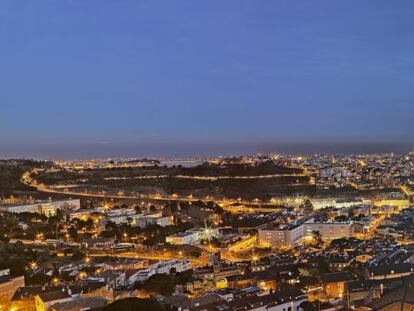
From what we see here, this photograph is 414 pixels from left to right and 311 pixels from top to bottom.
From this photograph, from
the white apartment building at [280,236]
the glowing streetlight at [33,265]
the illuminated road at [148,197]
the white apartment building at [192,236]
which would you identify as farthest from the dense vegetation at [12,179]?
the glowing streetlight at [33,265]

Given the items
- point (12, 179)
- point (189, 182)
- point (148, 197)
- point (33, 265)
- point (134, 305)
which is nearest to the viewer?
point (134, 305)

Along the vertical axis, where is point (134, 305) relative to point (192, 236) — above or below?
above

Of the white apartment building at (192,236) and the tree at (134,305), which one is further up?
the tree at (134,305)

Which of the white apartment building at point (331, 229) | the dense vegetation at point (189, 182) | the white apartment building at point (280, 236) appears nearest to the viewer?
the white apartment building at point (280, 236)

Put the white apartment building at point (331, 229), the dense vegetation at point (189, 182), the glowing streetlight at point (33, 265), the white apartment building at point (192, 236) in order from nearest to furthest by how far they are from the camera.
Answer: the glowing streetlight at point (33, 265) → the white apartment building at point (192, 236) → the white apartment building at point (331, 229) → the dense vegetation at point (189, 182)

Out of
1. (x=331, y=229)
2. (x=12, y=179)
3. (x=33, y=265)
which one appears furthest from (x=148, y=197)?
(x=33, y=265)

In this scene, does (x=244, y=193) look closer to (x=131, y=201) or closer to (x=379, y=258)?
(x=131, y=201)

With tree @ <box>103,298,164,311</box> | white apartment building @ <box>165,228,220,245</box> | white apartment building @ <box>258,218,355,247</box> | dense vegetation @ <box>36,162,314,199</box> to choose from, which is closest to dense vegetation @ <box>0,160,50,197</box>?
dense vegetation @ <box>36,162,314,199</box>

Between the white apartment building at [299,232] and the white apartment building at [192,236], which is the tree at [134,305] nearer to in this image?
the white apartment building at [192,236]

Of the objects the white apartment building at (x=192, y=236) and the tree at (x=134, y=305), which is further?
the white apartment building at (x=192, y=236)

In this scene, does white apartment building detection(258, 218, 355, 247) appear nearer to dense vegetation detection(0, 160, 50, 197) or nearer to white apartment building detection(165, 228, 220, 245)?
white apartment building detection(165, 228, 220, 245)

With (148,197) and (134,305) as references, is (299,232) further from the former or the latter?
(148,197)

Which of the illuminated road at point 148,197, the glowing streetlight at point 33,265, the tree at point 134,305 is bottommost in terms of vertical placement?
the illuminated road at point 148,197
